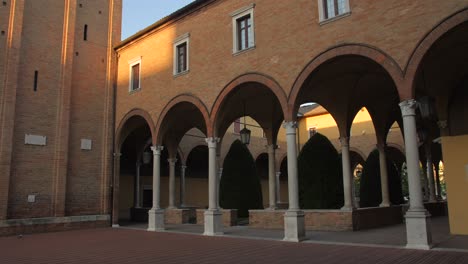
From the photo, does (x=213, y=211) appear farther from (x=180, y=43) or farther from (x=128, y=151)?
(x=128, y=151)

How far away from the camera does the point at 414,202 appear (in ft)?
33.5

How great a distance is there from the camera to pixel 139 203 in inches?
1030

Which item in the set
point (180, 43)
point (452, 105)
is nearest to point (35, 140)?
point (180, 43)

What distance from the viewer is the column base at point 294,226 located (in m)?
12.1

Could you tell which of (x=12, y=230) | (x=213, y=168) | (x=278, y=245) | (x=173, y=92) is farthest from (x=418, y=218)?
(x=12, y=230)

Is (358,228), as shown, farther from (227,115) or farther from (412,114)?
(227,115)

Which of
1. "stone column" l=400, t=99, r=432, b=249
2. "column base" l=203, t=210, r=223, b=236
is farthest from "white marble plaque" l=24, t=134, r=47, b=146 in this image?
"stone column" l=400, t=99, r=432, b=249

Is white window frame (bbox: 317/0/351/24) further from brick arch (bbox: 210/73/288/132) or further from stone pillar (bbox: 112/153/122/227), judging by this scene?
stone pillar (bbox: 112/153/122/227)

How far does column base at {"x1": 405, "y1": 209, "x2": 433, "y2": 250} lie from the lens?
9844 millimetres

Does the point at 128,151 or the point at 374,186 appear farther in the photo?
the point at 128,151

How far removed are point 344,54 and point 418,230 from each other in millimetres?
5053

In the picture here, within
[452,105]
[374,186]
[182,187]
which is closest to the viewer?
[452,105]

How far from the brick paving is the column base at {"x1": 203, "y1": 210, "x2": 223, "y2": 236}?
1.37 meters

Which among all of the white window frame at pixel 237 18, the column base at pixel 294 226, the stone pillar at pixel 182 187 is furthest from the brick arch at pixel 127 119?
the column base at pixel 294 226
